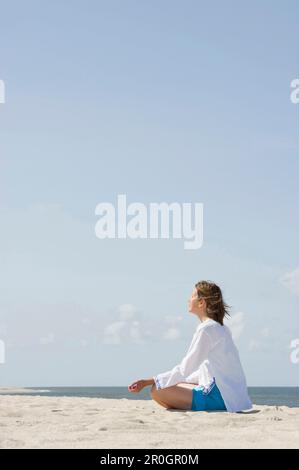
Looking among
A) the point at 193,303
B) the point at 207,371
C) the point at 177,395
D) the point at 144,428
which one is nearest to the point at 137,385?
the point at 177,395

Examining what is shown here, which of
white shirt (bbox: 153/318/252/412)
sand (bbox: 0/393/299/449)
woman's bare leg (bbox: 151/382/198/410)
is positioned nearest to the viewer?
sand (bbox: 0/393/299/449)

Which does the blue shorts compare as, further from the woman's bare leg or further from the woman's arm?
the woman's arm

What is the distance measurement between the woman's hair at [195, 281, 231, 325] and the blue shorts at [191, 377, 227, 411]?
2.62 ft

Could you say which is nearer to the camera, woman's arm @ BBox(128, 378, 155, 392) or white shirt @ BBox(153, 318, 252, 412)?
woman's arm @ BBox(128, 378, 155, 392)

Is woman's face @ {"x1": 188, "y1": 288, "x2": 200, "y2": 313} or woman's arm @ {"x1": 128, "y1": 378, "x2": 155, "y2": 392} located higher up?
woman's face @ {"x1": 188, "y1": 288, "x2": 200, "y2": 313}

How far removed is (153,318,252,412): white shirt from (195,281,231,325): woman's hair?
0.36ft

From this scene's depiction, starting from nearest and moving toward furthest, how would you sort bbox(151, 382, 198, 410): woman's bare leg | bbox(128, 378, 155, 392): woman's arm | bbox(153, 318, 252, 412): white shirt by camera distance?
1. bbox(128, 378, 155, 392): woman's arm
2. bbox(153, 318, 252, 412): white shirt
3. bbox(151, 382, 198, 410): woman's bare leg

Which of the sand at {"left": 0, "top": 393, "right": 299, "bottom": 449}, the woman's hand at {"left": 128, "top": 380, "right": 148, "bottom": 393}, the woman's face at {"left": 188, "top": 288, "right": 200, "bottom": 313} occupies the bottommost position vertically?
the sand at {"left": 0, "top": 393, "right": 299, "bottom": 449}

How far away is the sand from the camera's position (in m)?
5.75

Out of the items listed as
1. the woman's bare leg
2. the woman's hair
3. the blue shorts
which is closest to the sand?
the woman's bare leg

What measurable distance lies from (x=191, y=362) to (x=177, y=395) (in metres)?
0.48

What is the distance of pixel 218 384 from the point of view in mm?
8086

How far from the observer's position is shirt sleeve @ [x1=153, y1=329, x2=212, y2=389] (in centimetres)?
812
